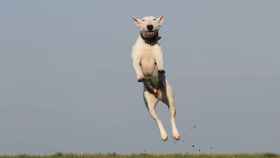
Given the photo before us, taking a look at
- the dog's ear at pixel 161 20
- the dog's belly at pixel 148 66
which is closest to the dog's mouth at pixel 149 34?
the dog's ear at pixel 161 20

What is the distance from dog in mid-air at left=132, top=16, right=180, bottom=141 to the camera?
1706cm

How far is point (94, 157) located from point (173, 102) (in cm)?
373

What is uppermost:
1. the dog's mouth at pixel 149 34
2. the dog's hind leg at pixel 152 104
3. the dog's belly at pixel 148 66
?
the dog's mouth at pixel 149 34

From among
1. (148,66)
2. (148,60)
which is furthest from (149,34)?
(148,66)

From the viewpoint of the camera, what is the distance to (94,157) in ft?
48.7

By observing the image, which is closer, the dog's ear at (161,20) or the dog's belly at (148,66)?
the dog's ear at (161,20)

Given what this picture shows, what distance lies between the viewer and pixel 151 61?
1722 centimetres

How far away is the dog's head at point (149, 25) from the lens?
17.0 metres

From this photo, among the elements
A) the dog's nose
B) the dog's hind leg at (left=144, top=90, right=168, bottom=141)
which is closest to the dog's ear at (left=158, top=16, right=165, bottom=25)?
the dog's nose

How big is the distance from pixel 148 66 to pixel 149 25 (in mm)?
1140

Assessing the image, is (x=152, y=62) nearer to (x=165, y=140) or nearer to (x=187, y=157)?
(x=165, y=140)

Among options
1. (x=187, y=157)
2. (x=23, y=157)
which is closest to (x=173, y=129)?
(x=187, y=157)

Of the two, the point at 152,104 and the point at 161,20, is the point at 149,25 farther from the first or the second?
the point at 152,104

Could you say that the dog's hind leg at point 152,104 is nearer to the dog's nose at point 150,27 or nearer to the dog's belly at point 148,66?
the dog's belly at point 148,66
